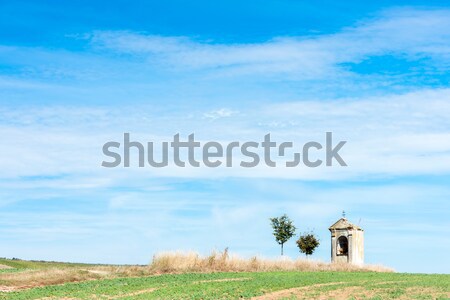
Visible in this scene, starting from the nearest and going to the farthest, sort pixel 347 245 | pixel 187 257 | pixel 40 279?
pixel 40 279, pixel 187 257, pixel 347 245

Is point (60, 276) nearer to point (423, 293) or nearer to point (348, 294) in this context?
point (348, 294)

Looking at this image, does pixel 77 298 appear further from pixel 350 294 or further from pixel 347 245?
pixel 347 245

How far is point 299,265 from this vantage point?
165ft

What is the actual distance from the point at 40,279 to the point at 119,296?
31.8ft

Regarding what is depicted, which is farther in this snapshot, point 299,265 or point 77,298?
point 299,265

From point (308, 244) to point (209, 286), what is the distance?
35861mm

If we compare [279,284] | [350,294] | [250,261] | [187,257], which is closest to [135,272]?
[187,257]

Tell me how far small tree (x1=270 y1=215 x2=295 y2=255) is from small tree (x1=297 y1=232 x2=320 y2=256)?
144cm

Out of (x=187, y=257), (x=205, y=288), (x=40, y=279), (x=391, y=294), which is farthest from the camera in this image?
(x=187, y=257)

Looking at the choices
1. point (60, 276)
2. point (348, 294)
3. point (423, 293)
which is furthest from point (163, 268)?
point (423, 293)

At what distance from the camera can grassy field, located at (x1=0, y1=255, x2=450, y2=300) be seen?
31797 mm

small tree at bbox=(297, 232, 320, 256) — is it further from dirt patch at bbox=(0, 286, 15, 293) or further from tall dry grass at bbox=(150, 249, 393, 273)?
dirt patch at bbox=(0, 286, 15, 293)

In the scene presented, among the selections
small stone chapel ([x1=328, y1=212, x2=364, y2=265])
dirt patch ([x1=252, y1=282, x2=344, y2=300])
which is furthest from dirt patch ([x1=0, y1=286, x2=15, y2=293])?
small stone chapel ([x1=328, y1=212, x2=364, y2=265])

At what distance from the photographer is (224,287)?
34.3m
